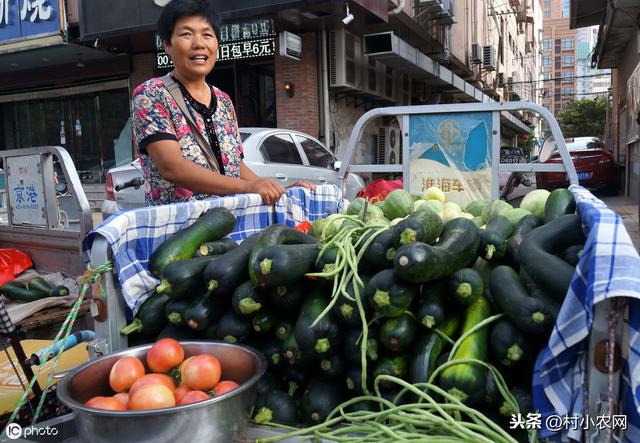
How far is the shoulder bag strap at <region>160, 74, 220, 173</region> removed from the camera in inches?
106

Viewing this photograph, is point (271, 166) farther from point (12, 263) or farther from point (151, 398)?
point (151, 398)

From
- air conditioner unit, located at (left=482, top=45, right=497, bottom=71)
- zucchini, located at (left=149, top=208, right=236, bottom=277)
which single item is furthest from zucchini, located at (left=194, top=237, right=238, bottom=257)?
air conditioner unit, located at (left=482, top=45, right=497, bottom=71)

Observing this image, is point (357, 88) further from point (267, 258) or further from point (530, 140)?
point (530, 140)

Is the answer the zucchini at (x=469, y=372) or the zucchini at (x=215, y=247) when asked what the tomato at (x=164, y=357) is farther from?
the zucchini at (x=469, y=372)

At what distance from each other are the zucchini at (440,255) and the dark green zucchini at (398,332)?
0.47 feet

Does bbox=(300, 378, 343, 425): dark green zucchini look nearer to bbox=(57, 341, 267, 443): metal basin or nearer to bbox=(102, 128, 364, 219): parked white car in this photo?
bbox=(57, 341, 267, 443): metal basin

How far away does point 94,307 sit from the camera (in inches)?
80.4

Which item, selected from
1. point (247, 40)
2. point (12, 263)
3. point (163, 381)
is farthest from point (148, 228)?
point (247, 40)

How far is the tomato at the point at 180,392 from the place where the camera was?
159 cm

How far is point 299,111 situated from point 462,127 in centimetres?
953

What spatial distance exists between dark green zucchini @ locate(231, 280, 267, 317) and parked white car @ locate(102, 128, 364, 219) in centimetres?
513

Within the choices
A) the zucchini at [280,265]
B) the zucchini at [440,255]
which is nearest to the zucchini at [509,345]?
the zucchini at [440,255]

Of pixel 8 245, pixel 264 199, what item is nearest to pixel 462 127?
pixel 264 199

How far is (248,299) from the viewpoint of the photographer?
185 cm
